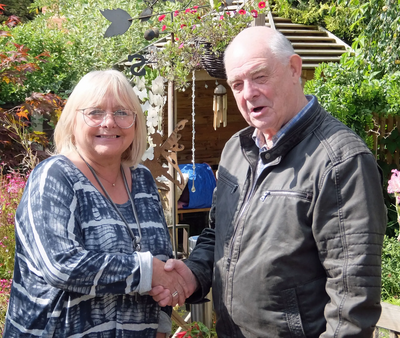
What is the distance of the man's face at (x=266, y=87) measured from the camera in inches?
74.2

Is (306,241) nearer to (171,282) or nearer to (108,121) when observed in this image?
(171,282)

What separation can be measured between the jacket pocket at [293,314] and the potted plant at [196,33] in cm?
211

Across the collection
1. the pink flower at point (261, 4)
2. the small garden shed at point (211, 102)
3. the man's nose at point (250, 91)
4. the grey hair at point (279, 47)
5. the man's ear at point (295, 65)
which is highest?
the pink flower at point (261, 4)

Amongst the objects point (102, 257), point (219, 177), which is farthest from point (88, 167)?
point (219, 177)

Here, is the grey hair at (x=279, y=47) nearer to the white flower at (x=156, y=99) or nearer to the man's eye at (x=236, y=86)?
the man's eye at (x=236, y=86)

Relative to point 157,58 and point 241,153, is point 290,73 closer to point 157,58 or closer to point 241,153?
point 241,153

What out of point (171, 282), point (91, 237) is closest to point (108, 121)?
point (91, 237)

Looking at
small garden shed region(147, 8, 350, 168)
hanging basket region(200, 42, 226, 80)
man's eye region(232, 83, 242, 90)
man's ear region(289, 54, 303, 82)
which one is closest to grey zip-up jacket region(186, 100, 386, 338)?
man's ear region(289, 54, 303, 82)

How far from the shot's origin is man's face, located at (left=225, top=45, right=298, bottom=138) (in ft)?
6.18

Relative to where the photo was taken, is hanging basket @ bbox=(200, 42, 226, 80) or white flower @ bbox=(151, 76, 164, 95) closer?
white flower @ bbox=(151, 76, 164, 95)

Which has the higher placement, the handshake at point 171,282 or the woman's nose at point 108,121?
the woman's nose at point 108,121

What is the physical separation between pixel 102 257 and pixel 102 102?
629 mm

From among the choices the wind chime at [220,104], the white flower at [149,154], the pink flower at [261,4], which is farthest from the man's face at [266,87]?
the wind chime at [220,104]

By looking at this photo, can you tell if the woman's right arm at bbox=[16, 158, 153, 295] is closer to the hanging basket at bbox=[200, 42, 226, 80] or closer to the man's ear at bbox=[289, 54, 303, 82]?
the man's ear at bbox=[289, 54, 303, 82]
